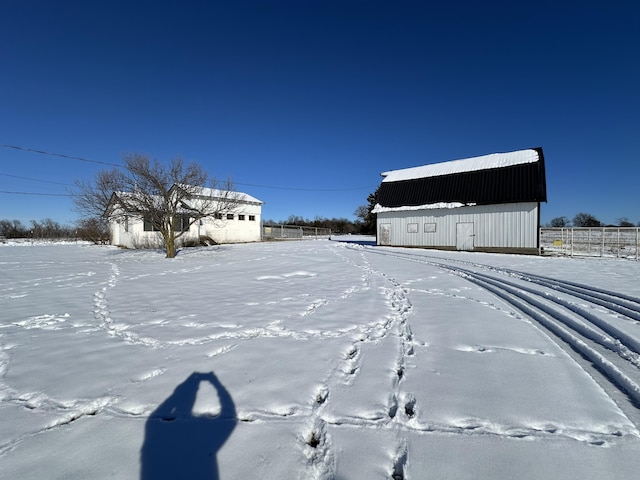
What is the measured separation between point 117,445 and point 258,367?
4.51 feet

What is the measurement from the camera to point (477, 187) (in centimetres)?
2019

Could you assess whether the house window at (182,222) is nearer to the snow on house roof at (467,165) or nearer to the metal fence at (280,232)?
the metal fence at (280,232)

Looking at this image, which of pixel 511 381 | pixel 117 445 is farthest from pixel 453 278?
pixel 117 445

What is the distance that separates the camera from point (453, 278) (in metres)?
8.95

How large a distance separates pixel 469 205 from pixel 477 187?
151 centimetres

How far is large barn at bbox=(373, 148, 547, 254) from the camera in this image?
18.0 m

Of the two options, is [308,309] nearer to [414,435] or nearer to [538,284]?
[414,435]

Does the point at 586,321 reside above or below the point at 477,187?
below

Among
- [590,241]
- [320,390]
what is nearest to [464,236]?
[590,241]

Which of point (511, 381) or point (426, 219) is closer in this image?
point (511, 381)

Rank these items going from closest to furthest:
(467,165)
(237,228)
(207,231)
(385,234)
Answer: (467,165) → (385,234) → (207,231) → (237,228)

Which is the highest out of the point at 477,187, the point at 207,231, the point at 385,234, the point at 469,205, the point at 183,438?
the point at 477,187

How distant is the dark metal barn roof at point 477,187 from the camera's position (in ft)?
59.2

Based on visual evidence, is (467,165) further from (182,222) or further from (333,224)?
(333,224)
